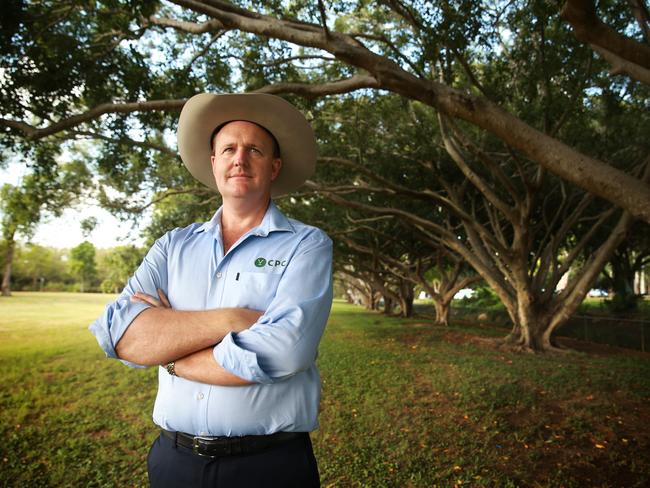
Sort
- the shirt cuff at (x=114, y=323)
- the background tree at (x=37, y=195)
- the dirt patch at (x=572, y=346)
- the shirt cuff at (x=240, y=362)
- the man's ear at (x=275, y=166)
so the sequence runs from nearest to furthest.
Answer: the shirt cuff at (x=240, y=362)
the shirt cuff at (x=114, y=323)
the man's ear at (x=275, y=166)
the background tree at (x=37, y=195)
the dirt patch at (x=572, y=346)

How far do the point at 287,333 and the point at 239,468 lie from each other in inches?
23.9

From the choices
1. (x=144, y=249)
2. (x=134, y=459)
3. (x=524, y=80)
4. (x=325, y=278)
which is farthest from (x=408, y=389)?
(x=144, y=249)

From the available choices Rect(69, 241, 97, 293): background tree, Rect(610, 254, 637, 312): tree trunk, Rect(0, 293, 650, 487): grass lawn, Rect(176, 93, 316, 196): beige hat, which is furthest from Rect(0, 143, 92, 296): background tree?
Rect(610, 254, 637, 312): tree trunk

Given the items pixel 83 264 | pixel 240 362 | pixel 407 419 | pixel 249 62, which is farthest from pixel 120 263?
pixel 240 362

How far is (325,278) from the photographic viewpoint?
2.07 meters

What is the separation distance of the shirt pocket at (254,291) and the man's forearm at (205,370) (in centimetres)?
26

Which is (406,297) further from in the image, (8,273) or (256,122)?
(256,122)

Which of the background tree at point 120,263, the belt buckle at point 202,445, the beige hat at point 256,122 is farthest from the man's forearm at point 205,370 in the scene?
the background tree at point 120,263

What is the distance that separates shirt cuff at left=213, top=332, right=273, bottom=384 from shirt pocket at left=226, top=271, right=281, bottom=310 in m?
0.28

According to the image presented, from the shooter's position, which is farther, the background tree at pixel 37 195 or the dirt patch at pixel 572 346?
the dirt patch at pixel 572 346

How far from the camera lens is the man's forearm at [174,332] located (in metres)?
1.93

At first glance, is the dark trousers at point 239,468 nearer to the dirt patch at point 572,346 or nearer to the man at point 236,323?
the man at point 236,323

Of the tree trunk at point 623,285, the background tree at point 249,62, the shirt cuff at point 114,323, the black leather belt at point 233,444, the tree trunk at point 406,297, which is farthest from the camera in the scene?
the tree trunk at point 406,297

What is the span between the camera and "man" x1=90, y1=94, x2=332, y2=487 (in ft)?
6.20
